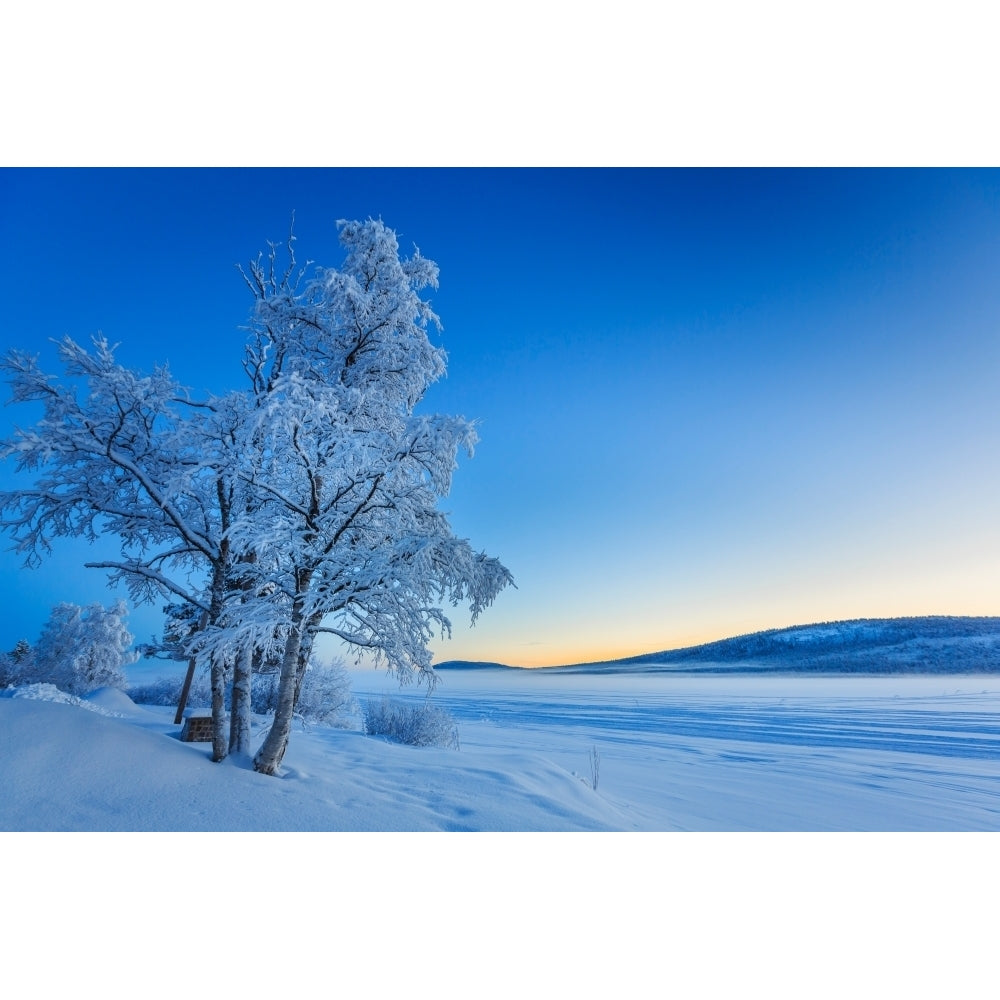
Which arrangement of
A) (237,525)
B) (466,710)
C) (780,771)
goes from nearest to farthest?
(237,525) → (780,771) → (466,710)

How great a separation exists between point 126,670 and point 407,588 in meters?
33.2

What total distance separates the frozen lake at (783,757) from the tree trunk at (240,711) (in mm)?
2823

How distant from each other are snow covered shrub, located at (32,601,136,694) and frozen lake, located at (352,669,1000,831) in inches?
722

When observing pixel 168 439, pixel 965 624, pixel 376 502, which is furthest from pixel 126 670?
pixel 965 624

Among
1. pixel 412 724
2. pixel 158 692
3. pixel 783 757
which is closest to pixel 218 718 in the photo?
pixel 412 724

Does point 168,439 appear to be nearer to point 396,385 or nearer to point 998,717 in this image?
point 396,385

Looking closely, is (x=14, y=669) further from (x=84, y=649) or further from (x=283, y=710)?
(x=283, y=710)

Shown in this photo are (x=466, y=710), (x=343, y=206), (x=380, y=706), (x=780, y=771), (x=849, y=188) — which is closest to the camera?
(x=343, y=206)

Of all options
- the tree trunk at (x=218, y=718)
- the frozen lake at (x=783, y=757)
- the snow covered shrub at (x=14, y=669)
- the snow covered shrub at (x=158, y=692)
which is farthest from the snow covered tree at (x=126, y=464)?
the snow covered shrub at (x=14, y=669)

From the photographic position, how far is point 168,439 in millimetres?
7992

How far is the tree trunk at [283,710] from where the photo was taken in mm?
7035

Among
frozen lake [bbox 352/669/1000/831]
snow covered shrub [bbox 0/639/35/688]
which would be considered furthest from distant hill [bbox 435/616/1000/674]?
snow covered shrub [bbox 0/639/35/688]

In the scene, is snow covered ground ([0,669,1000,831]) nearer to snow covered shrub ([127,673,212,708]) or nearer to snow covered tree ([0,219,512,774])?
snow covered tree ([0,219,512,774])

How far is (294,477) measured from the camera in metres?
A: 7.03
